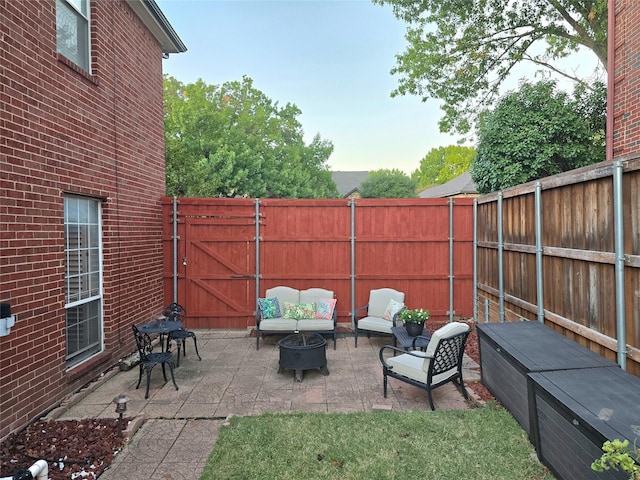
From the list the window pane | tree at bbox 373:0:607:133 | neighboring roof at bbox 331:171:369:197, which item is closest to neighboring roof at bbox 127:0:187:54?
the window pane

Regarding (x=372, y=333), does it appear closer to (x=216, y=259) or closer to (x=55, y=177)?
(x=216, y=259)

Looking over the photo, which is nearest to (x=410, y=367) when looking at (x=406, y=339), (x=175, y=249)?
(x=406, y=339)

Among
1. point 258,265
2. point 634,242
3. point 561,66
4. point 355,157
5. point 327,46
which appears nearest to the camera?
point 634,242

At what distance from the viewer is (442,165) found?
5062 centimetres

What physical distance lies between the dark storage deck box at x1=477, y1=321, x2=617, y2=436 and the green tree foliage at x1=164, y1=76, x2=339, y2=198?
9.77 metres

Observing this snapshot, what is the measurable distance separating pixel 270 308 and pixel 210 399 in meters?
2.40

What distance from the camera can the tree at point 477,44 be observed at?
10.3 meters

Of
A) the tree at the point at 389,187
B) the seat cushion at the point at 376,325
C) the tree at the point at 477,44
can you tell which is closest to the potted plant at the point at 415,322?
the seat cushion at the point at 376,325

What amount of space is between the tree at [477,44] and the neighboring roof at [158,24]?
25.5ft

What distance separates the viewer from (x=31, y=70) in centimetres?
383

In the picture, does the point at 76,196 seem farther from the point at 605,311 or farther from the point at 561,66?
the point at 561,66

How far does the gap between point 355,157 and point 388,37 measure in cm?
2839

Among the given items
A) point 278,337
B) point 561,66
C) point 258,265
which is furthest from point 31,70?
point 561,66

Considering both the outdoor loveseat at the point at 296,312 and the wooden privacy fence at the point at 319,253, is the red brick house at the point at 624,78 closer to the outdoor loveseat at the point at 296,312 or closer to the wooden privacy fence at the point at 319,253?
the wooden privacy fence at the point at 319,253
